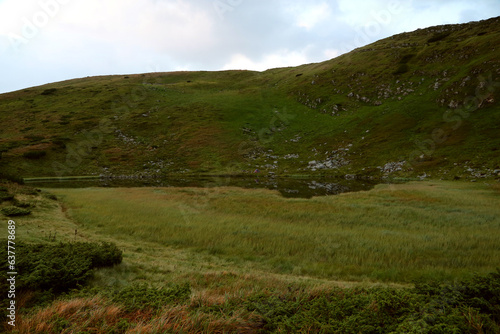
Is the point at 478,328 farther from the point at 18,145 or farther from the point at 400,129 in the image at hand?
the point at 18,145

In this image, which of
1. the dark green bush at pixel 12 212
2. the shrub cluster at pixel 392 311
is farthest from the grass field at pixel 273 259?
the dark green bush at pixel 12 212

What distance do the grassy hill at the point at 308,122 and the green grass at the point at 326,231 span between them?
33.0 m

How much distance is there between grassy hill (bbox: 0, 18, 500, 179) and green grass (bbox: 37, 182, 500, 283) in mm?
33035

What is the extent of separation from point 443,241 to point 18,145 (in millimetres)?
92832

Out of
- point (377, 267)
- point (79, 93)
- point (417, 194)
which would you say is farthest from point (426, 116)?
point (79, 93)

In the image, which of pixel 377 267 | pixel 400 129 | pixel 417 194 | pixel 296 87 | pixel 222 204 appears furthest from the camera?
pixel 296 87

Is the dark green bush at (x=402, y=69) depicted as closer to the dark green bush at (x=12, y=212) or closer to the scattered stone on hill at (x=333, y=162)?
the scattered stone on hill at (x=333, y=162)

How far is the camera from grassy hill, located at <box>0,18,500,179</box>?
58812 millimetres

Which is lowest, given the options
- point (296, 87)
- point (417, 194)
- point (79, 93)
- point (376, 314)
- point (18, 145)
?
point (417, 194)

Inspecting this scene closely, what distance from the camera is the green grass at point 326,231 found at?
11789 millimetres

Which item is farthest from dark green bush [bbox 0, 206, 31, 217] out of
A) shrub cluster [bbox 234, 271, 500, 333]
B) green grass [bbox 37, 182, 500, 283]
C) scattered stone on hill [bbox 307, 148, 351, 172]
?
scattered stone on hill [bbox 307, 148, 351, 172]

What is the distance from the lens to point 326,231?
16.9 metres

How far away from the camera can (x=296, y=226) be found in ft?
60.1

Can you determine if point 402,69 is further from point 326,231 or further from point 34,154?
point 34,154
